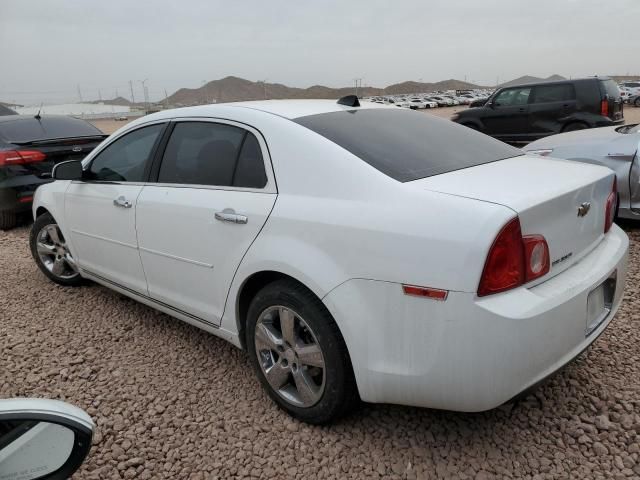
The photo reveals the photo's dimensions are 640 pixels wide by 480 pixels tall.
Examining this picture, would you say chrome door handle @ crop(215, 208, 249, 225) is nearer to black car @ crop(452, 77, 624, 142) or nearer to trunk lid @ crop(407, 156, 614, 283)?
trunk lid @ crop(407, 156, 614, 283)

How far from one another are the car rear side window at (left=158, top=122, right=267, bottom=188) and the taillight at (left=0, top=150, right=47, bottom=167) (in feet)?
13.1

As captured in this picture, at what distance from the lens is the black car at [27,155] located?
618cm

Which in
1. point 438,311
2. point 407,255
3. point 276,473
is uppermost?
point 407,255

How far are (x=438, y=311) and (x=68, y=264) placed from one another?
3.60 meters

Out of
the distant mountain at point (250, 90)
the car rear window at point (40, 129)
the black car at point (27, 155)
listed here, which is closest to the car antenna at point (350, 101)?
the black car at point (27, 155)

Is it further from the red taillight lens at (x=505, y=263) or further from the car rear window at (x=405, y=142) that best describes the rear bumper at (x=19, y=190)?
the red taillight lens at (x=505, y=263)

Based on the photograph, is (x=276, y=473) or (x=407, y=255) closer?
(x=407, y=255)

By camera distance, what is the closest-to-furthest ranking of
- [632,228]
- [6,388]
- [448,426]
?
[448,426] → [6,388] → [632,228]

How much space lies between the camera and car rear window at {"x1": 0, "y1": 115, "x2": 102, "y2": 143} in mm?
6461

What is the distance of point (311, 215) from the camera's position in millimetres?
2217

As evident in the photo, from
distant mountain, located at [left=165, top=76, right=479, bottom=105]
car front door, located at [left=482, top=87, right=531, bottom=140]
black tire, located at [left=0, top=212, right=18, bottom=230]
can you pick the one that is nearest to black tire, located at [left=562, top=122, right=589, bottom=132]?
car front door, located at [left=482, top=87, right=531, bottom=140]

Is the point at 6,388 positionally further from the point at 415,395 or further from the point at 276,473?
the point at 415,395

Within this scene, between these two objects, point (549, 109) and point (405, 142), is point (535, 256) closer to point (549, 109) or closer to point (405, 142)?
point (405, 142)

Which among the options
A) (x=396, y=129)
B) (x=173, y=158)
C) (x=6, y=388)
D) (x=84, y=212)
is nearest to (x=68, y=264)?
(x=84, y=212)
